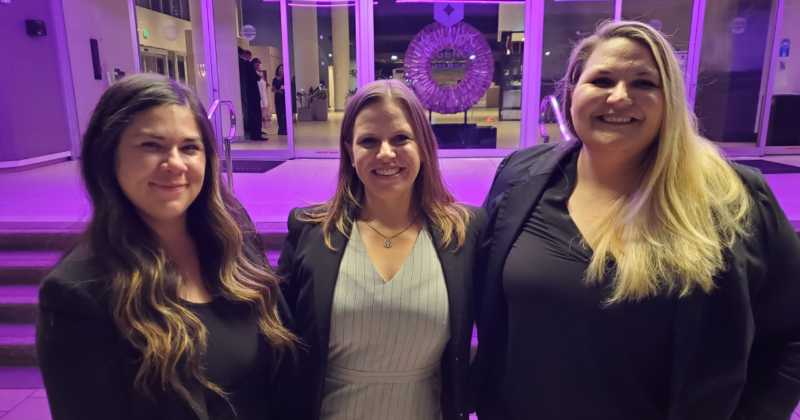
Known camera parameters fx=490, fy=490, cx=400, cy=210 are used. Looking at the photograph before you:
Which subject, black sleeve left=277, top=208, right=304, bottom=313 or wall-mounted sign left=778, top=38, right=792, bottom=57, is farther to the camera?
wall-mounted sign left=778, top=38, right=792, bottom=57

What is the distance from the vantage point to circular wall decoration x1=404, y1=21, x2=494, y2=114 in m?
8.09

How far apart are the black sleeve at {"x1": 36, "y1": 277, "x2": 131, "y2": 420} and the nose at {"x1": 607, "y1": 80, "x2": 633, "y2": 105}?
1300 millimetres

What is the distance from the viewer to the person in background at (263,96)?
9772 millimetres

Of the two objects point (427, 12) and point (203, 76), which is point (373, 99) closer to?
point (427, 12)

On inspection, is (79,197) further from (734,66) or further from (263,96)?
(734,66)

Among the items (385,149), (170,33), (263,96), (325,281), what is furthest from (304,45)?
(325,281)

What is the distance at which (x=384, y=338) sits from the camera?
4.71ft

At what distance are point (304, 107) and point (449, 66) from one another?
3.27m

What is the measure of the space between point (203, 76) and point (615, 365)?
923 cm

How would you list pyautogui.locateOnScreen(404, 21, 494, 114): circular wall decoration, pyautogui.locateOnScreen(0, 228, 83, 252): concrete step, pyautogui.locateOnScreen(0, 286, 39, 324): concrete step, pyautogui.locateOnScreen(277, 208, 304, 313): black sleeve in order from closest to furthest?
pyautogui.locateOnScreen(277, 208, 304, 313): black sleeve → pyautogui.locateOnScreen(0, 286, 39, 324): concrete step → pyautogui.locateOnScreen(0, 228, 83, 252): concrete step → pyautogui.locateOnScreen(404, 21, 494, 114): circular wall decoration

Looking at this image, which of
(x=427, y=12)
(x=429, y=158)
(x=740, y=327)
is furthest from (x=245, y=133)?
(x=740, y=327)

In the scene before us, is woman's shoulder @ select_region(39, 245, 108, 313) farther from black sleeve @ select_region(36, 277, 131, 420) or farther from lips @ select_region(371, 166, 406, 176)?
lips @ select_region(371, 166, 406, 176)

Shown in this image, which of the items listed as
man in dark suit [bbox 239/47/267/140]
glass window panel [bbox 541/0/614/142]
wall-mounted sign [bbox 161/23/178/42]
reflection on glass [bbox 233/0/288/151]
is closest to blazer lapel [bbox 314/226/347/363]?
glass window panel [bbox 541/0/614/142]

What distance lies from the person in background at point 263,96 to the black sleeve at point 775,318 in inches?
380
